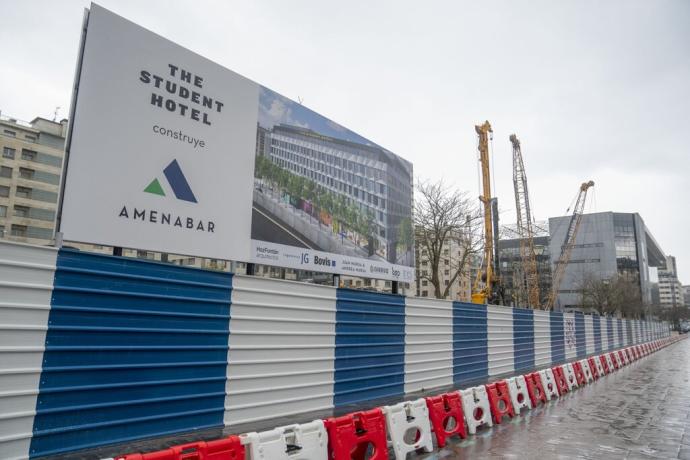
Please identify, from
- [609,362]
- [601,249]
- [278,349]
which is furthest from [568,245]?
[278,349]

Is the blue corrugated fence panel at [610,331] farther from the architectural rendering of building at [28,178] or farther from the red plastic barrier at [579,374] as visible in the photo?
the architectural rendering of building at [28,178]

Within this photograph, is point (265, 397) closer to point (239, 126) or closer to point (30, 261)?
point (30, 261)

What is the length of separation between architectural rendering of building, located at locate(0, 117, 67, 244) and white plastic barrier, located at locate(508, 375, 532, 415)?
217ft

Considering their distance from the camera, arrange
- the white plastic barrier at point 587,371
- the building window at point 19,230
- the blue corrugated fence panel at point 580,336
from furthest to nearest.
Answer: the building window at point 19,230
the blue corrugated fence panel at point 580,336
the white plastic barrier at point 587,371

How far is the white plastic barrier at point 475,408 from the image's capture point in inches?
272

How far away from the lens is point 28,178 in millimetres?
61844

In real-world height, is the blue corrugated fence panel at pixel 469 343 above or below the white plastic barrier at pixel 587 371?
above

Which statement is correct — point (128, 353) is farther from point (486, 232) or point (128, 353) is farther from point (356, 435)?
point (486, 232)

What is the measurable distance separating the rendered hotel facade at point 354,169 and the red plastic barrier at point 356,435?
4283 millimetres

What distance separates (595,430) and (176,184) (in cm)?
746

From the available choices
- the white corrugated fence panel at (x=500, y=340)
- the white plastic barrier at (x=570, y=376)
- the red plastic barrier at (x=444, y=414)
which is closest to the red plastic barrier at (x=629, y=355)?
the white corrugated fence panel at (x=500, y=340)

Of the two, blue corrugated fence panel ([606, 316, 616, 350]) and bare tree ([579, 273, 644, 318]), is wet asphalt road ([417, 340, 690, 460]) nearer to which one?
blue corrugated fence panel ([606, 316, 616, 350])

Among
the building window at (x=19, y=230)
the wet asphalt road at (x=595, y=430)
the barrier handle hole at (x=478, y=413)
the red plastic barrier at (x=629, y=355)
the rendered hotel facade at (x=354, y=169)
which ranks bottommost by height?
the red plastic barrier at (x=629, y=355)

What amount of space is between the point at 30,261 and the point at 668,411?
11.0 metres
